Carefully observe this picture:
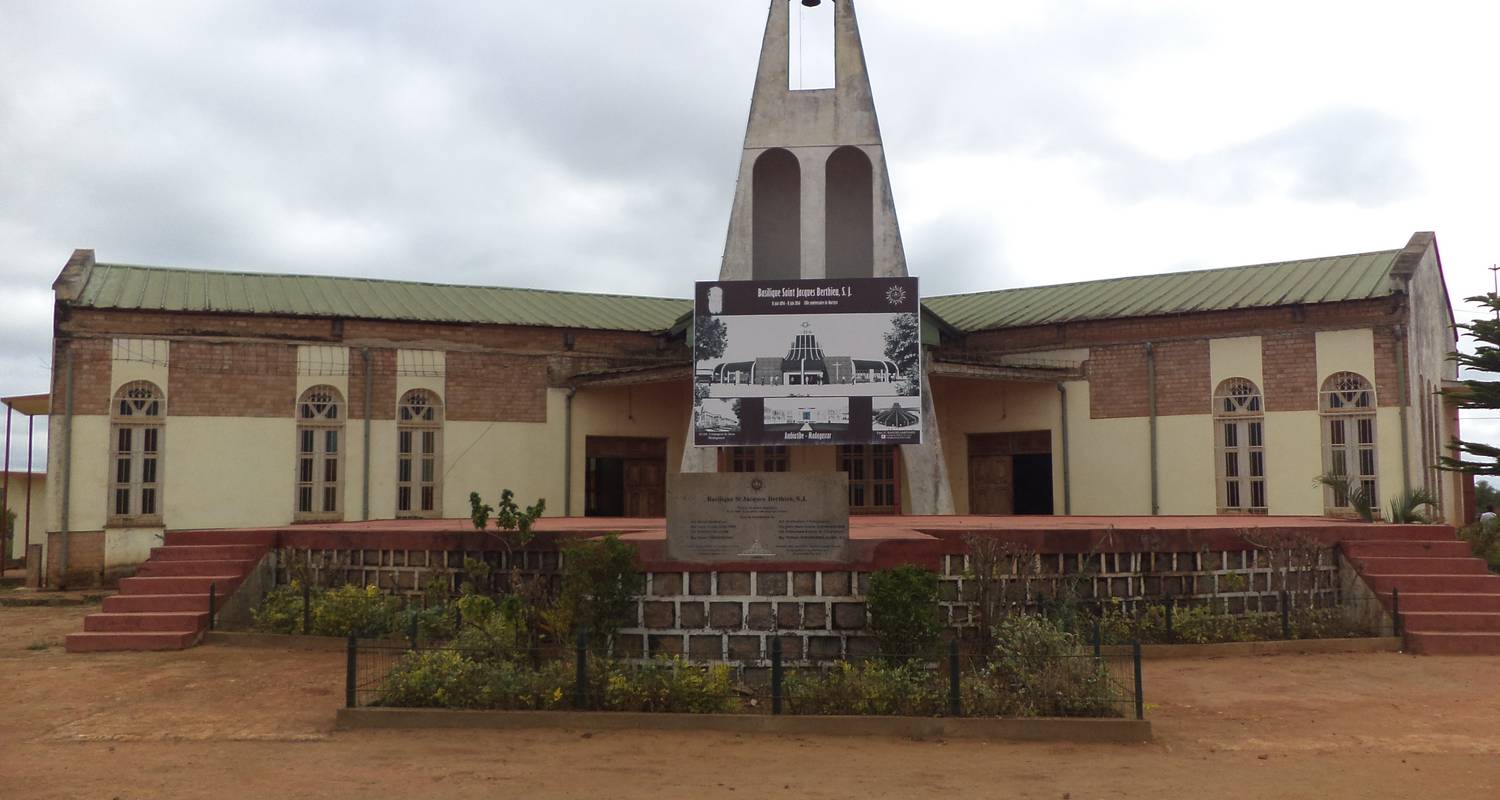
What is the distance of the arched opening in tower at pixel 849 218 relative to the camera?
2216 cm

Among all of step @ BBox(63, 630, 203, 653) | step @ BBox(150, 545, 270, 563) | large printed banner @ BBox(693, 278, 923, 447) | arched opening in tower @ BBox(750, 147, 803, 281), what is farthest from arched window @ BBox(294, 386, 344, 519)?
arched opening in tower @ BBox(750, 147, 803, 281)

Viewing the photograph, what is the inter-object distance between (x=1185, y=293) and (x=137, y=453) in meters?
20.1

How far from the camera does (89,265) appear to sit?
71.7 feet

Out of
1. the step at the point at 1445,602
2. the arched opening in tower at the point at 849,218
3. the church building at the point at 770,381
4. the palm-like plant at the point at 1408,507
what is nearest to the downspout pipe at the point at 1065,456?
the church building at the point at 770,381

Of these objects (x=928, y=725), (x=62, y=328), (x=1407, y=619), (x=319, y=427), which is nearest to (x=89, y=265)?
(x=62, y=328)

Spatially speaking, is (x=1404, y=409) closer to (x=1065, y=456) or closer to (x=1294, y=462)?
(x=1294, y=462)

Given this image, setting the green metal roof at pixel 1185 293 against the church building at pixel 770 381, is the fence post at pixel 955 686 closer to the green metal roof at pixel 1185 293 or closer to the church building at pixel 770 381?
the church building at pixel 770 381

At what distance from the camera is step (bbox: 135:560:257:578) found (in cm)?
1491

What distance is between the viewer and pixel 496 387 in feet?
76.1

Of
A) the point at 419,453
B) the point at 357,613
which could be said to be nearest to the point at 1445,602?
the point at 357,613

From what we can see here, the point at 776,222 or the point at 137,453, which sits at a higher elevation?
the point at 776,222

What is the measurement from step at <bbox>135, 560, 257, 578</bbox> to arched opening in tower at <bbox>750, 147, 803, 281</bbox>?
1086 cm

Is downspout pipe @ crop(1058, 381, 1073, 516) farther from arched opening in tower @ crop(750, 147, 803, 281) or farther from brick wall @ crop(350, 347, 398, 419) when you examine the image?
brick wall @ crop(350, 347, 398, 419)

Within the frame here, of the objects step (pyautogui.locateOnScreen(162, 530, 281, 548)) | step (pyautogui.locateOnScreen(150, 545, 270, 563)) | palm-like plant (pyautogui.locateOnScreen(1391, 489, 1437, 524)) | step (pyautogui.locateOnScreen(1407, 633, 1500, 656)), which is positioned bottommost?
step (pyautogui.locateOnScreen(1407, 633, 1500, 656))
